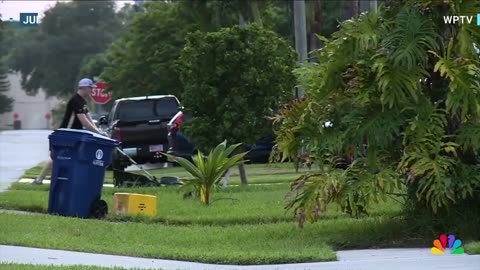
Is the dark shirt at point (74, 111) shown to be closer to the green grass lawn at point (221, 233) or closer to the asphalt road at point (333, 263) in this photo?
the green grass lawn at point (221, 233)

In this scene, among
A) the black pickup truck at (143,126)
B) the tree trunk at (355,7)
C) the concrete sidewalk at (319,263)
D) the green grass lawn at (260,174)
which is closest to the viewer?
the concrete sidewalk at (319,263)

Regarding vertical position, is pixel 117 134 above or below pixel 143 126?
below

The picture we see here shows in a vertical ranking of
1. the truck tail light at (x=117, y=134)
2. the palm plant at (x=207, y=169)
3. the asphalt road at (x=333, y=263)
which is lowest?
the asphalt road at (x=333, y=263)

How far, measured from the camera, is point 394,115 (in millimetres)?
9281

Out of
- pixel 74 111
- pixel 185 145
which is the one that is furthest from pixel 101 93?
pixel 74 111

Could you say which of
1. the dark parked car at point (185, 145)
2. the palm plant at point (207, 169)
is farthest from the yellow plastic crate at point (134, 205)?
the dark parked car at point (185, 145)

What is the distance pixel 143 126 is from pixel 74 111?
822 cm

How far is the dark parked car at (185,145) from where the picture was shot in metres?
19.5

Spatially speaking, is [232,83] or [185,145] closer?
[232,83]

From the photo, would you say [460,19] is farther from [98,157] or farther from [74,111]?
[74,111]

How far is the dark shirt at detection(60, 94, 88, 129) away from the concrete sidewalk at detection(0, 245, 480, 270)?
219 inches

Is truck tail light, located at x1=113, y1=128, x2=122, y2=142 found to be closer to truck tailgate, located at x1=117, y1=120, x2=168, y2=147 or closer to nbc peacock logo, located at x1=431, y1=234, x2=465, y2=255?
truck tailgate, located at x1=117, y1=120, x2=168, y2=147

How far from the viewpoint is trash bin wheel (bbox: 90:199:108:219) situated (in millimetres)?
11867

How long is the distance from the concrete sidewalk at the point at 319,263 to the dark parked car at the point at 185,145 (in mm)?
8310
